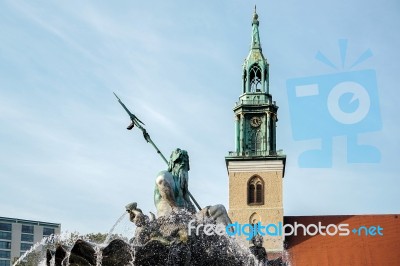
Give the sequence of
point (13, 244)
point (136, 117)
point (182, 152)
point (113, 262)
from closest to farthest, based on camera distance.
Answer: point (113, 262) < point (182, 152) < point (136, 117) < point (13, 244)

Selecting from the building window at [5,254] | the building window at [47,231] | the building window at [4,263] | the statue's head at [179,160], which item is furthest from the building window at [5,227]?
the statue's head at [179,160]

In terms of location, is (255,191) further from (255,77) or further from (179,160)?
(179,160)

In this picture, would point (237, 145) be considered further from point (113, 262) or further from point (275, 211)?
point (113, 262)

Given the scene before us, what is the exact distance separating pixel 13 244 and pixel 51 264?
88.0 metres

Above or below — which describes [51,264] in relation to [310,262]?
below

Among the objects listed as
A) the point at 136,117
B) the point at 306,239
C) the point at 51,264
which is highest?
the point at 306,239

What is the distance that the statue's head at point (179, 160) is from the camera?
1177cm

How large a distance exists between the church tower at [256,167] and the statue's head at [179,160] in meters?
34.5

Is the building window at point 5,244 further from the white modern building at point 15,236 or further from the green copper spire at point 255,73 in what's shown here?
the green copper spire at point 255,73

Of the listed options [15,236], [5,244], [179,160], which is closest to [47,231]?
[15,236]

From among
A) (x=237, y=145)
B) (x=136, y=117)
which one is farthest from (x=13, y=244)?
(x=136, y=117)

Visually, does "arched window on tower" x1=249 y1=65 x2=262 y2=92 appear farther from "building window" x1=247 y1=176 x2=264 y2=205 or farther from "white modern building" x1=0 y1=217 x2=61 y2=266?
"white modern building" x1=0 y1=217 x2=61 y2=266

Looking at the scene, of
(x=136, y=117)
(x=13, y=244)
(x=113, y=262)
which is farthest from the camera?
(x=13, y=244)

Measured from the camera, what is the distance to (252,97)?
162 ft
